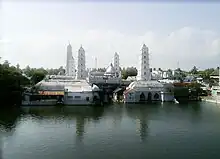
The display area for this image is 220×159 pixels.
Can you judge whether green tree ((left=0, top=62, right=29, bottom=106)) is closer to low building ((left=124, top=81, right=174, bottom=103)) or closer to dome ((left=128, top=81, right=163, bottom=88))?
low building ((left=124, top=81, right=174, bottom=103))

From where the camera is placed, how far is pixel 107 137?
13664 millimetres

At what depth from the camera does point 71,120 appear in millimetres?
18266

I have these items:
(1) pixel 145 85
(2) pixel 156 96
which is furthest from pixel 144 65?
(2) pixel 156 96

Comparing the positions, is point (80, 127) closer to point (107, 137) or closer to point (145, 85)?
point (107, 137)

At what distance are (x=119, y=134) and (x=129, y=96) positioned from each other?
16607 mm

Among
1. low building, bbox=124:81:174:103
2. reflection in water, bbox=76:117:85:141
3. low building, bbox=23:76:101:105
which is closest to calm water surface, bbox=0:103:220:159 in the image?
reflection in water, bbox=76:117:85:141

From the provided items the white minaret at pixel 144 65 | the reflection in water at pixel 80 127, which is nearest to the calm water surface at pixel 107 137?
the reflection in water at pixel 80 127

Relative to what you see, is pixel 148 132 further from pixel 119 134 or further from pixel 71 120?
pixel 71 120

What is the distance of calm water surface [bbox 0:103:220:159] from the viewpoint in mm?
11039

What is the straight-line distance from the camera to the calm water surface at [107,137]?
435 inches

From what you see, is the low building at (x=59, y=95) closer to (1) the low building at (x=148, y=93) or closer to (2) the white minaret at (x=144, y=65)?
(1) the low building at (x=148, y=93)

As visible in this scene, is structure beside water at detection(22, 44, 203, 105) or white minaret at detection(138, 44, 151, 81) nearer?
structure beside water at detection(22, 44, 203, 105)

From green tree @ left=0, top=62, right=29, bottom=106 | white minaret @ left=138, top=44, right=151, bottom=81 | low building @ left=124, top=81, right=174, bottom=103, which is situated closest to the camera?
green tree @ left=0, top=62, right=29, bottom=106

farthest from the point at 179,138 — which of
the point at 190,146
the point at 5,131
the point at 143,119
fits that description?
the point at 5,131
